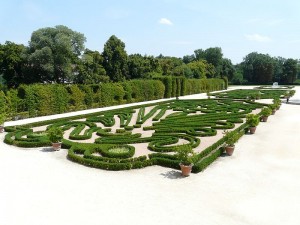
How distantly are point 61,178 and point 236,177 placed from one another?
679 centimetres

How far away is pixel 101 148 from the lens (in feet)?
49.0

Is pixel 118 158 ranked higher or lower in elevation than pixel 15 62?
lower

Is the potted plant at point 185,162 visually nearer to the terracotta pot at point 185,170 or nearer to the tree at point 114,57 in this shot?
the terracotta pot at point 185,170

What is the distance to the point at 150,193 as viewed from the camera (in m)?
10.2

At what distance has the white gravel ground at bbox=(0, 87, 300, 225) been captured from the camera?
28.0 feet

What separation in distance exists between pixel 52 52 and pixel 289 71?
93.4 metres

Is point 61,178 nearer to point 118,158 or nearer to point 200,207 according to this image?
point 118,158

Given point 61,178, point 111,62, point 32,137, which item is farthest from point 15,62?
point 61,178

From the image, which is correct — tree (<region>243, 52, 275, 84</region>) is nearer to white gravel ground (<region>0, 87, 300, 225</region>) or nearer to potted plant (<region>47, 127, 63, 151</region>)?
white gravel ground (<region>0, 87, 300, 225</region>)

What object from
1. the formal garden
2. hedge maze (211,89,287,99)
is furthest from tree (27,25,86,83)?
hedge maze (211,89,287,99)

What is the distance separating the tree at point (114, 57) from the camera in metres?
61.3

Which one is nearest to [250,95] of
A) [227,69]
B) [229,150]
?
[229,150]

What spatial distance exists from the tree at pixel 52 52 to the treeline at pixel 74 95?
9964 millimetres

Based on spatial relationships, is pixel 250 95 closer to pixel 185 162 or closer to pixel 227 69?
pixel 185 162
